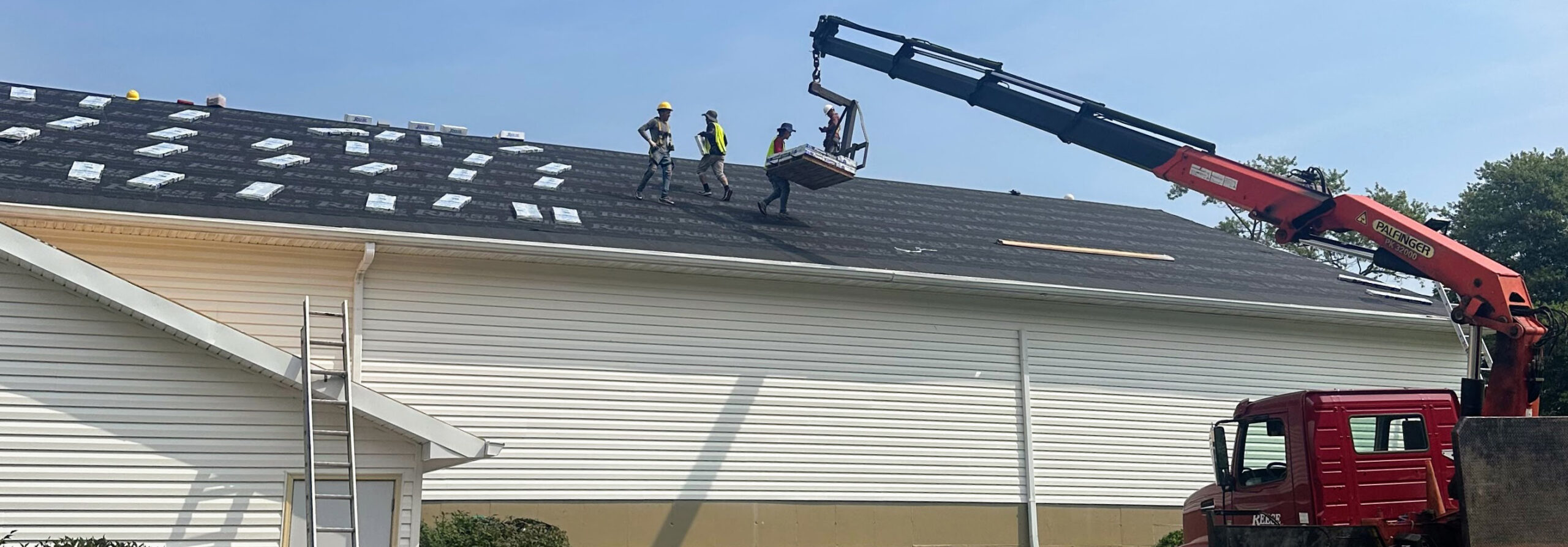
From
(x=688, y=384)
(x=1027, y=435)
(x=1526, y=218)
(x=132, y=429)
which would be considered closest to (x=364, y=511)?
(x=132, y=429)

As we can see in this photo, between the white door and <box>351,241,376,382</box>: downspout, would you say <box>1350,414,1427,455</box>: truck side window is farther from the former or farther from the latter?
<box>351,241,376,382</box>: downspout

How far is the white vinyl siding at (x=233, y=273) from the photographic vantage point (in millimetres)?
13930

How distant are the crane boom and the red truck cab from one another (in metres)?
1.03

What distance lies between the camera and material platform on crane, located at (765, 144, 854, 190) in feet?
60.0

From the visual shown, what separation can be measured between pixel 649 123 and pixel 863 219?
3672 millimetres

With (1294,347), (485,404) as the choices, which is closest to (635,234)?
(485,404)

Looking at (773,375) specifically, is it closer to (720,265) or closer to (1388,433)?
(720,265)

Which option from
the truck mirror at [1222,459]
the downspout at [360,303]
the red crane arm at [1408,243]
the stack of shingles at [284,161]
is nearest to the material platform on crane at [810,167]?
the stack of shingles at [284,161]

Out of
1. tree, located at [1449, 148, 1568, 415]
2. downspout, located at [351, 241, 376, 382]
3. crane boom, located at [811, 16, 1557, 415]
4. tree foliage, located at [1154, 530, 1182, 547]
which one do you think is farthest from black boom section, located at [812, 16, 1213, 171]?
tree, located at [1449, 148, 1568, 415]

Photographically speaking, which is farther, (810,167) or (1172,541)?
(810,167)

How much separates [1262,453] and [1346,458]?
0.88m

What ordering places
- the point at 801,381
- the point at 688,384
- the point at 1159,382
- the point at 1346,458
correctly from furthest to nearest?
the point at 1159,382
the point at 801,381
the point at 688,384
the point at 1346,458

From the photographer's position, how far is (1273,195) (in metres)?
14.9

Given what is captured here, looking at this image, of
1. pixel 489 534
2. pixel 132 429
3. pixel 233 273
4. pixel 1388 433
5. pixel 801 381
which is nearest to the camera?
pixel 132 429
